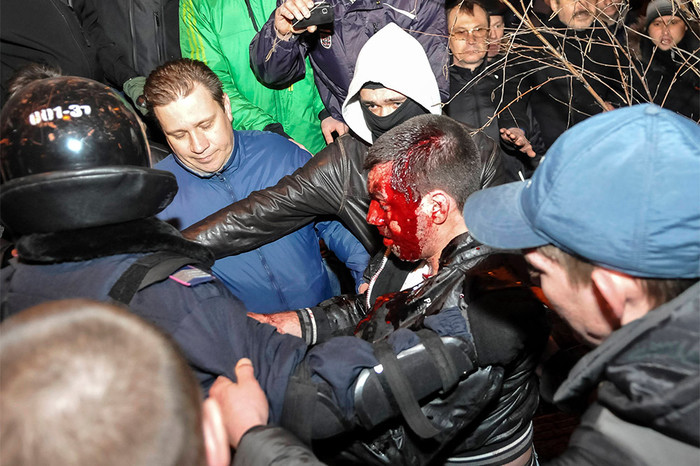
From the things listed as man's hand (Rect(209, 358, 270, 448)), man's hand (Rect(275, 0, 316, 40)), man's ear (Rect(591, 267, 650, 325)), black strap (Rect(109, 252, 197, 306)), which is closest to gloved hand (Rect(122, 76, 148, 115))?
man's hand (Rect(275, 0, 316, 40))

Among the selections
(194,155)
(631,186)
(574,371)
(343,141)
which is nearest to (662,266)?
(631,186)

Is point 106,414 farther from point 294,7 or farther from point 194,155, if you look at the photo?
point 294,7

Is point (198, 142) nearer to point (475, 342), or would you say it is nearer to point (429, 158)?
point (429, 158)

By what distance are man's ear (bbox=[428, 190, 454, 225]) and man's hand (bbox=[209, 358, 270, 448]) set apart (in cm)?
115

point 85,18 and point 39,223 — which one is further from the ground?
point 85,18

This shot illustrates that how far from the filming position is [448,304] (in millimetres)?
2092

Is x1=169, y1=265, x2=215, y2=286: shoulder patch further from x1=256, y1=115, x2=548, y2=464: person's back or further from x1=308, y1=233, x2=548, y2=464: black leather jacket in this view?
x1=308, y1=233, x2=548, y2=464: black leather jacket

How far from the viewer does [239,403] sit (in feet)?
5.30

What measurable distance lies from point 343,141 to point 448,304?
1.49 meters

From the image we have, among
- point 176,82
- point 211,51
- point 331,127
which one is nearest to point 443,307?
point 176,82

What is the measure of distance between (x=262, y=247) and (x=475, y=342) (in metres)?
1.57

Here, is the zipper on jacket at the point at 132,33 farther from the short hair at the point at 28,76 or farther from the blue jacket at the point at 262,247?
the blue jacket at the point at 262,247

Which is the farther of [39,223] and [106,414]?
[39,223]

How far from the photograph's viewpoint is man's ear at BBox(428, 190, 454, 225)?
8.15ft
